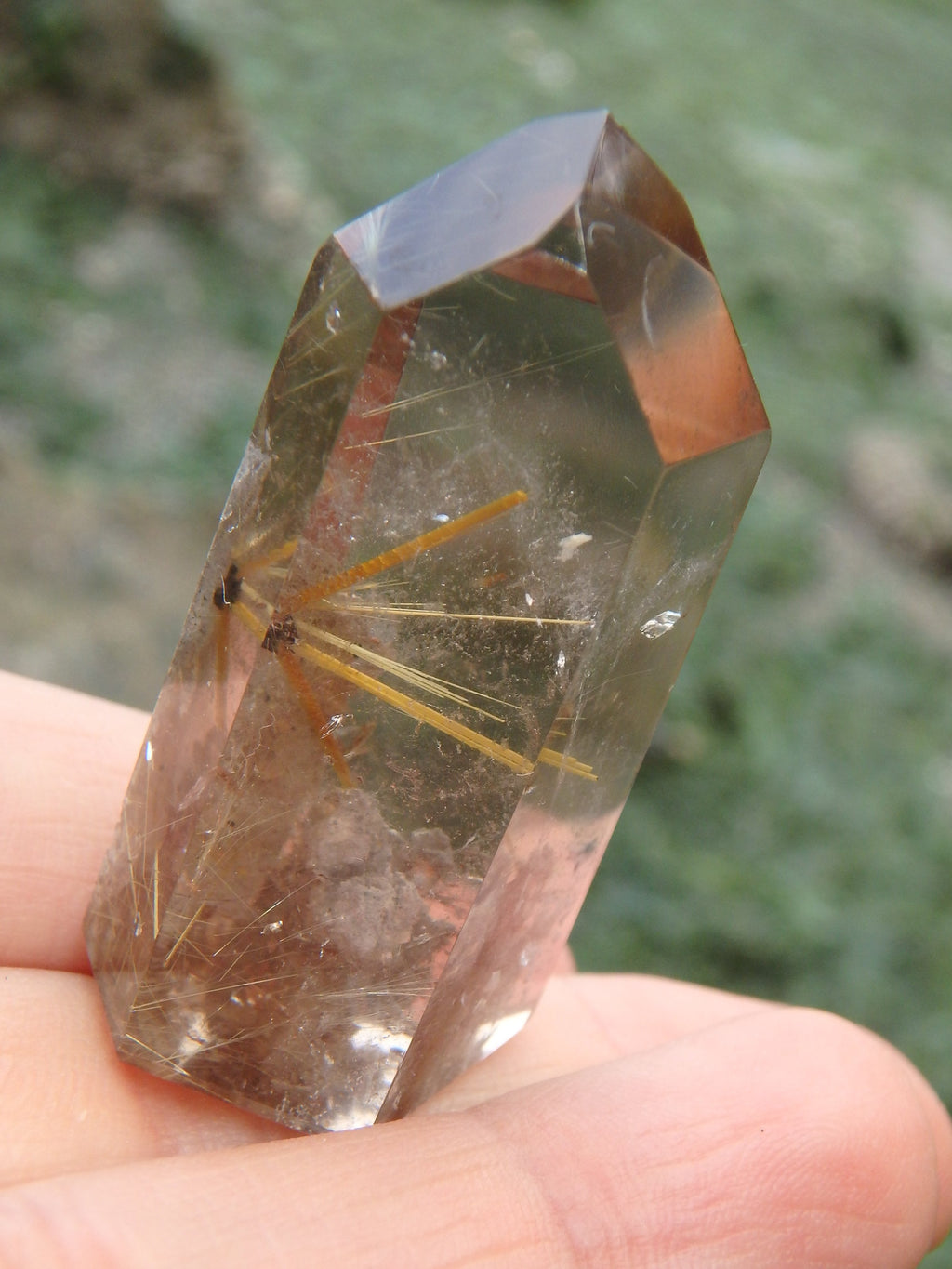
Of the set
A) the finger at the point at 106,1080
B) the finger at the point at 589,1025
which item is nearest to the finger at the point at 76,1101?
the finger at the point at 106,1080

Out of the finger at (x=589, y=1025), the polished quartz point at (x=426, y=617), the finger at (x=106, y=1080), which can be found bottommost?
the finger at (x=589, y=1025)

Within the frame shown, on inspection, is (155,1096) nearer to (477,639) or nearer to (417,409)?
(477,639)

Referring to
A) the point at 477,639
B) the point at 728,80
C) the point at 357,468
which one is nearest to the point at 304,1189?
the point at 477,639

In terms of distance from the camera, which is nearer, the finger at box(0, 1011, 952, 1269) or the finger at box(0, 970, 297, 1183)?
the finger at box(0, 1011, 952, 1269)

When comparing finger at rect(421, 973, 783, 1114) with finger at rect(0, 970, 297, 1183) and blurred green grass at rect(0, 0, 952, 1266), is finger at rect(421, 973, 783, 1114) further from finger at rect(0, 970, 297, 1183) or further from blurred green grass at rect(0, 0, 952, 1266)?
blurred green grass at rect(0, 0, 952, 1266)

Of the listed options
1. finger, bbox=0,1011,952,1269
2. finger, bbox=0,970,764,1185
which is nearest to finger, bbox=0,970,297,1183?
finger, bbox=0,970,764,1185

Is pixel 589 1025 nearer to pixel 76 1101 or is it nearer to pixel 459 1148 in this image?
pixel 459 1148

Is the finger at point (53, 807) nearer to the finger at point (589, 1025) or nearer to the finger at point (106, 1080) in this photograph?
the finger at point (106, 1080)
